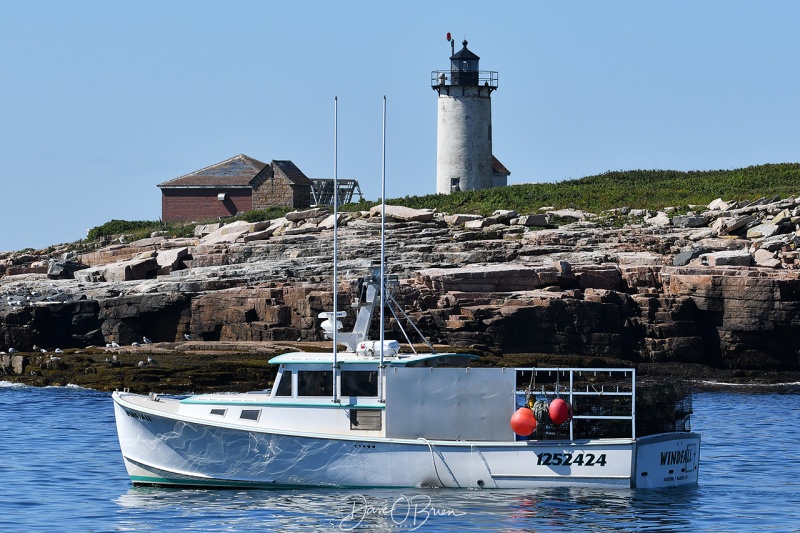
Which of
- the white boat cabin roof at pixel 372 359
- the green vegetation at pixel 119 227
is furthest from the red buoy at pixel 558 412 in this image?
the green vegetation at pixel 119 227

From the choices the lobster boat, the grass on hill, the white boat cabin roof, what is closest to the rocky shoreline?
the grass on hill

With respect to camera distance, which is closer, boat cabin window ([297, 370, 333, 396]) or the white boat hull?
the white boat hull

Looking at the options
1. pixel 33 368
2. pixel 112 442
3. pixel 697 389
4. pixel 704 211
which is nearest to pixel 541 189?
pixel 704 211

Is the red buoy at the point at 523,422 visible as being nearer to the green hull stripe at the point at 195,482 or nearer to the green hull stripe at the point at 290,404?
the green hull stripe at the point at 290,404

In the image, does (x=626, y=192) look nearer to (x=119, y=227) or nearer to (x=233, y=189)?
(x=233, y=189)

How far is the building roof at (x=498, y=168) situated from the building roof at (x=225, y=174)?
14.2m

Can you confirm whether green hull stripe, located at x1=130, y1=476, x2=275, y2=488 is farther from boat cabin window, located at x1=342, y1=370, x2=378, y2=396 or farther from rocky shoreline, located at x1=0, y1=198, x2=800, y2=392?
rocky shoreline, located at x1=0, y1=198, x2=800, y2=392

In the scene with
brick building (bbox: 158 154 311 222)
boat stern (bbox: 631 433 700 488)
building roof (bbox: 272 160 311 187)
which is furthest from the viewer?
brick building (bbox: 158 154 311 222)

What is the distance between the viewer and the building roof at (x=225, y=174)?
74.9m

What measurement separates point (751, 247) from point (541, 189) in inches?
792

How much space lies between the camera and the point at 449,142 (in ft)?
229

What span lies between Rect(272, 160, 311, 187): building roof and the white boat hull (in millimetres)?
49202

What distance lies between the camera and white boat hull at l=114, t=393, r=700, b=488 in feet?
65.5

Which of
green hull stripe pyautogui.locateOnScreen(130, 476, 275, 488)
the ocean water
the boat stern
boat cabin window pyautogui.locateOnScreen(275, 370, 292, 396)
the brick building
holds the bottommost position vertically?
the ocean water
